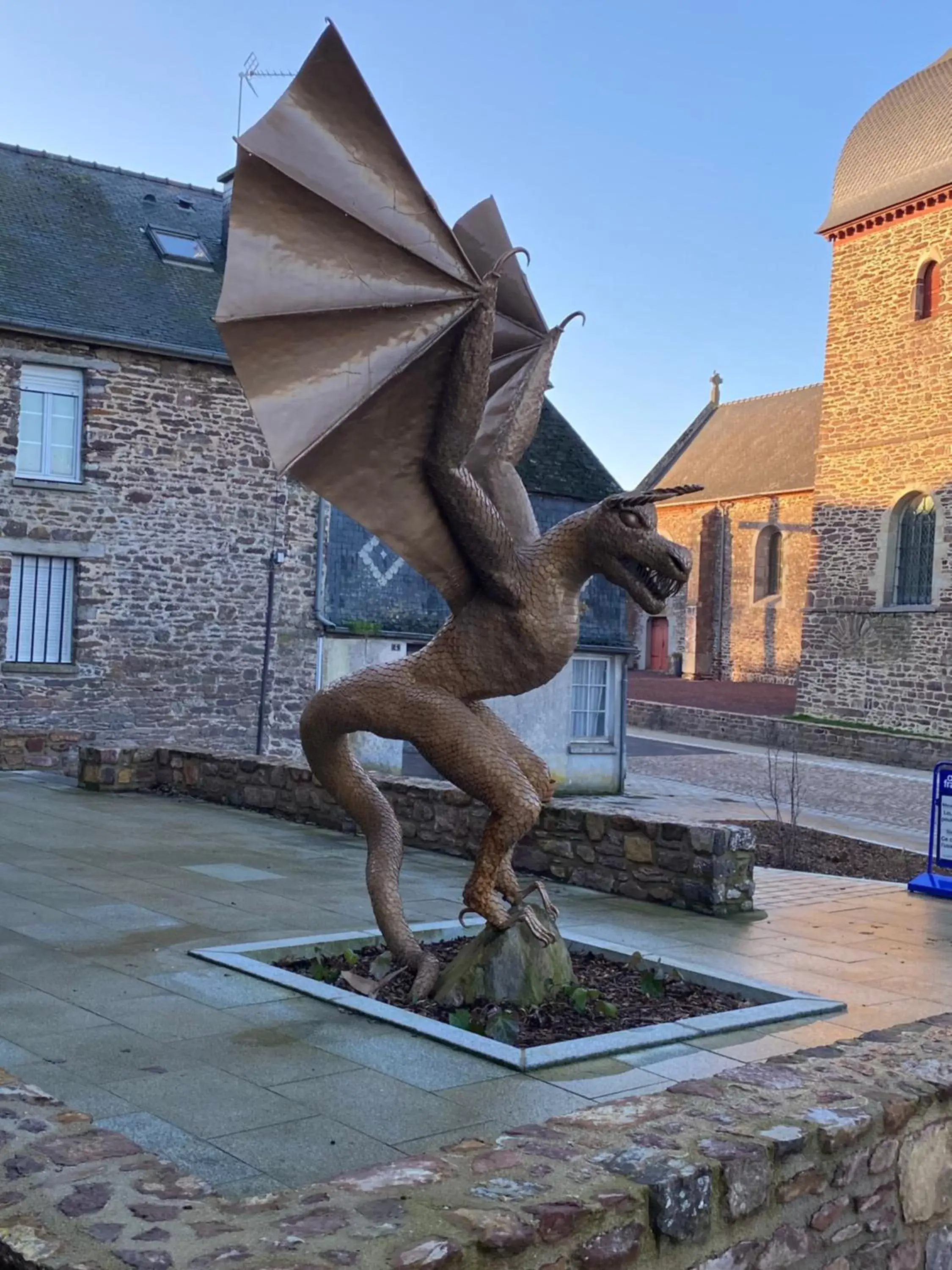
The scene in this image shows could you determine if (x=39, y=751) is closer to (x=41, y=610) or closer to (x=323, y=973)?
(x=41, y=610)

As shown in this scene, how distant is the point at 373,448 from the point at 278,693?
46.8 ft

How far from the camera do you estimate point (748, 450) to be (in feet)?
144

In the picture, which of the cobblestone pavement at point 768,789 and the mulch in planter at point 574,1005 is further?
the cobblestone pavement at point 768,789

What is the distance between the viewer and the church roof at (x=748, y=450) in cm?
4100

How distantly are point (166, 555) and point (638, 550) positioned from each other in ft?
47.1

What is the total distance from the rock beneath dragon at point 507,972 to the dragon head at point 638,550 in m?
1.65

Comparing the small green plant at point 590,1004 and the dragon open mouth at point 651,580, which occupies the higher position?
the dragon open mouth at point 651,580

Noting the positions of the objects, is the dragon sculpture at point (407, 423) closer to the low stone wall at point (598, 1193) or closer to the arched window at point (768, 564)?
the low stone wall at point (598, 1193)

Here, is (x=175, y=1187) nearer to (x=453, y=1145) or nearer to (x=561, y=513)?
(x=453, y=1145)

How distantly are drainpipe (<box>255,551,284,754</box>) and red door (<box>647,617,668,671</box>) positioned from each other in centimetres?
2687

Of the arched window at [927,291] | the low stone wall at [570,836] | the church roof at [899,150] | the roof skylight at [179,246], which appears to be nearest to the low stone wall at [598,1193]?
the low stone wall at [570,836]

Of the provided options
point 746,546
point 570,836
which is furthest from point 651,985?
point 746,546

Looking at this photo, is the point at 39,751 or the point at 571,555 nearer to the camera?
the point at 571,555

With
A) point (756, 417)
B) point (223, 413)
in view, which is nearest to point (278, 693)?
point (223, 413)
